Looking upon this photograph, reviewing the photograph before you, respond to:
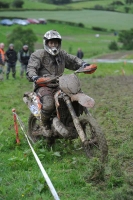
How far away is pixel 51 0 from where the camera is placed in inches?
2219

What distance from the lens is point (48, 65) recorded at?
830 cm

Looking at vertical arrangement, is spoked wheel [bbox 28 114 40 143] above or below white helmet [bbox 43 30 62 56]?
below

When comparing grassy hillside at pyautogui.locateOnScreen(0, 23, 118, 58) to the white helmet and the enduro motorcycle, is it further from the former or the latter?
the enduro motorcycle

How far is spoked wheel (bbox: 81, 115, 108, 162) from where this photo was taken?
→ 266 inches

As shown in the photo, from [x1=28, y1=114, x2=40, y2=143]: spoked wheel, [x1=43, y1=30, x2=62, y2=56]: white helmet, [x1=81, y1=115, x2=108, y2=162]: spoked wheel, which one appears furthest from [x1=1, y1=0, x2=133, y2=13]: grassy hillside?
[x1=81, y1=115, x2=108, y2=162]: spoked wheel

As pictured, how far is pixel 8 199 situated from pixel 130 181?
163 centimetres

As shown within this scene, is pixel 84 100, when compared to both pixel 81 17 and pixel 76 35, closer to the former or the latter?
pixel 81 17

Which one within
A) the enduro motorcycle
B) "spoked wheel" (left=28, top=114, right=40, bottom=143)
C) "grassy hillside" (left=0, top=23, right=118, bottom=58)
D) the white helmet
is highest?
the white helmet

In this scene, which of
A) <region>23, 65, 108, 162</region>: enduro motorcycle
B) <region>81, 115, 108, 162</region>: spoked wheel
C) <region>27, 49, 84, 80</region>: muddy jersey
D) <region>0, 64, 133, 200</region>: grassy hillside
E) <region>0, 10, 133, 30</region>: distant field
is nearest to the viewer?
<region>0, 64, 133, 200</region>: grassy hillside

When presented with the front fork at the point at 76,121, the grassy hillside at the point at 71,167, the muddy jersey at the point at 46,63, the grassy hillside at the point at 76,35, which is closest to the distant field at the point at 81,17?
the grassy hillside at the point at 76,35

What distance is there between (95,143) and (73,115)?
582 mm

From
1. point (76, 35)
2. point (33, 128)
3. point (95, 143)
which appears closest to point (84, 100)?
point (95, 143)

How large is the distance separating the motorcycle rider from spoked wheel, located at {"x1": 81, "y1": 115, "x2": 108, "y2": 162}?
932 millimetres

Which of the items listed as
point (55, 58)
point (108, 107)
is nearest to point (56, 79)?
point (55, 58)
